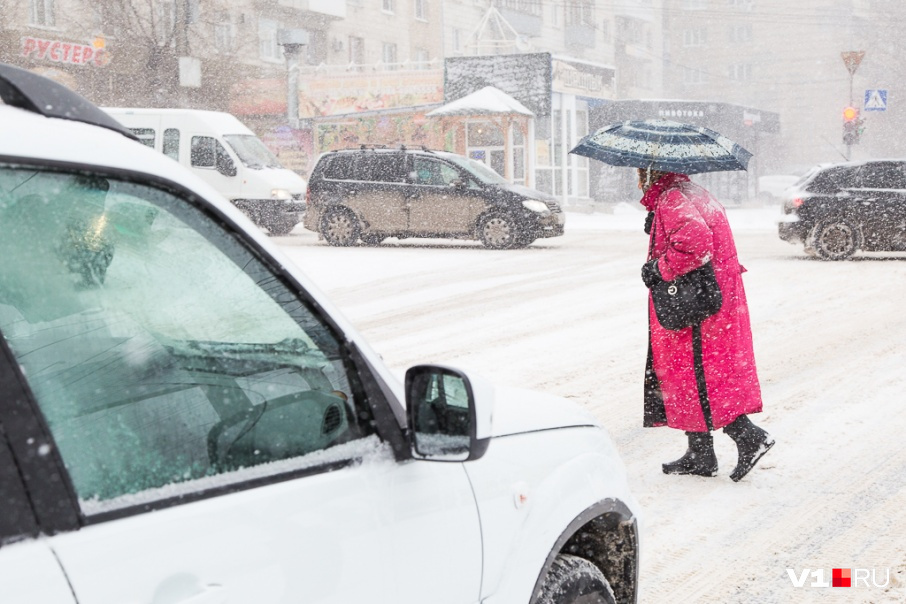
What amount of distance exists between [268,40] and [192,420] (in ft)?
135

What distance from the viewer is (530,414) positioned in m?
2.63

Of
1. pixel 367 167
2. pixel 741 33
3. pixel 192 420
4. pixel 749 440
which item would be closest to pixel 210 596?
pixel 192 420

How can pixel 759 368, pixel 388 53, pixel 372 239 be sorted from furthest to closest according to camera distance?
pixel 388 53
pixel 372 239
pixel 759 368

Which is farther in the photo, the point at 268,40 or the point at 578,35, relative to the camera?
the point at 578,35

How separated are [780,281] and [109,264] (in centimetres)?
1299

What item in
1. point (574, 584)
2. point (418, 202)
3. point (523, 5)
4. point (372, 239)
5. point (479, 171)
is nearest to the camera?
point (574, 584)

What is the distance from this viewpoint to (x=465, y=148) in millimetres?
35094

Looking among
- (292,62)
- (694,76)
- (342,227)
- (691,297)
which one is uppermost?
(694,76)

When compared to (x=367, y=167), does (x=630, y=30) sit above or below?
above

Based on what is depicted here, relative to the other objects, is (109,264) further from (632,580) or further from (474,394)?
(632,580)

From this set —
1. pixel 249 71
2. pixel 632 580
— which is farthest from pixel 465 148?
pixel 632 580

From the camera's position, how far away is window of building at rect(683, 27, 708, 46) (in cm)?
7612

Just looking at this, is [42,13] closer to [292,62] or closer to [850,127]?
[292,62]

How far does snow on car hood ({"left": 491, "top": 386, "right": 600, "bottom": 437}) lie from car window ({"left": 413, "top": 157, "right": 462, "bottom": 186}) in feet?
55.7
